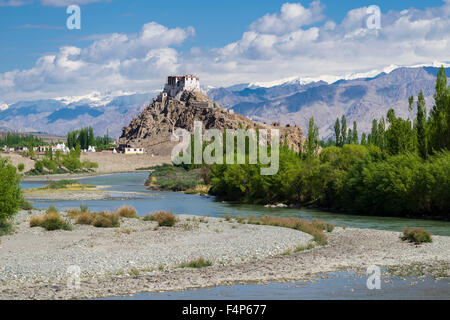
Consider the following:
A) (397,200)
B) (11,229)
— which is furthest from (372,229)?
(11,229)

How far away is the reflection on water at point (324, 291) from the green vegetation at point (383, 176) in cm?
2814

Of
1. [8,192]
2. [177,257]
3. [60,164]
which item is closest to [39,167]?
[60,164]

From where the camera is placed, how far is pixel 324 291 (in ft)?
68.6

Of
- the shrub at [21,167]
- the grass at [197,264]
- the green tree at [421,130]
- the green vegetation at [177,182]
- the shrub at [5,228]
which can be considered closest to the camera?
the grass at [197,264]

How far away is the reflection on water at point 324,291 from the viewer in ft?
65.6

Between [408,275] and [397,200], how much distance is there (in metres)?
28.2

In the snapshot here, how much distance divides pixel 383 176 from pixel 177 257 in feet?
101

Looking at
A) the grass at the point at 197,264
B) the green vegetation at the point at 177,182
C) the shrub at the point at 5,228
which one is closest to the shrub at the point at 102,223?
the shrub at the point at 5,228

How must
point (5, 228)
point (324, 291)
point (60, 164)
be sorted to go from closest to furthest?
point (324, 291), point (5, 228), point (60, 164)

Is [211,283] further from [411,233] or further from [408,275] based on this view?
[411,233]

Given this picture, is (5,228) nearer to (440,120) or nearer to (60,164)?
(440,120)

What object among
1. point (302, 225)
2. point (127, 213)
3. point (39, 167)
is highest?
point (39, 167)

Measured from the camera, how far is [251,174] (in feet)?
237

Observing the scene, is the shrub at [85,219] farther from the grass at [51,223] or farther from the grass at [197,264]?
the grass at [197,264]
